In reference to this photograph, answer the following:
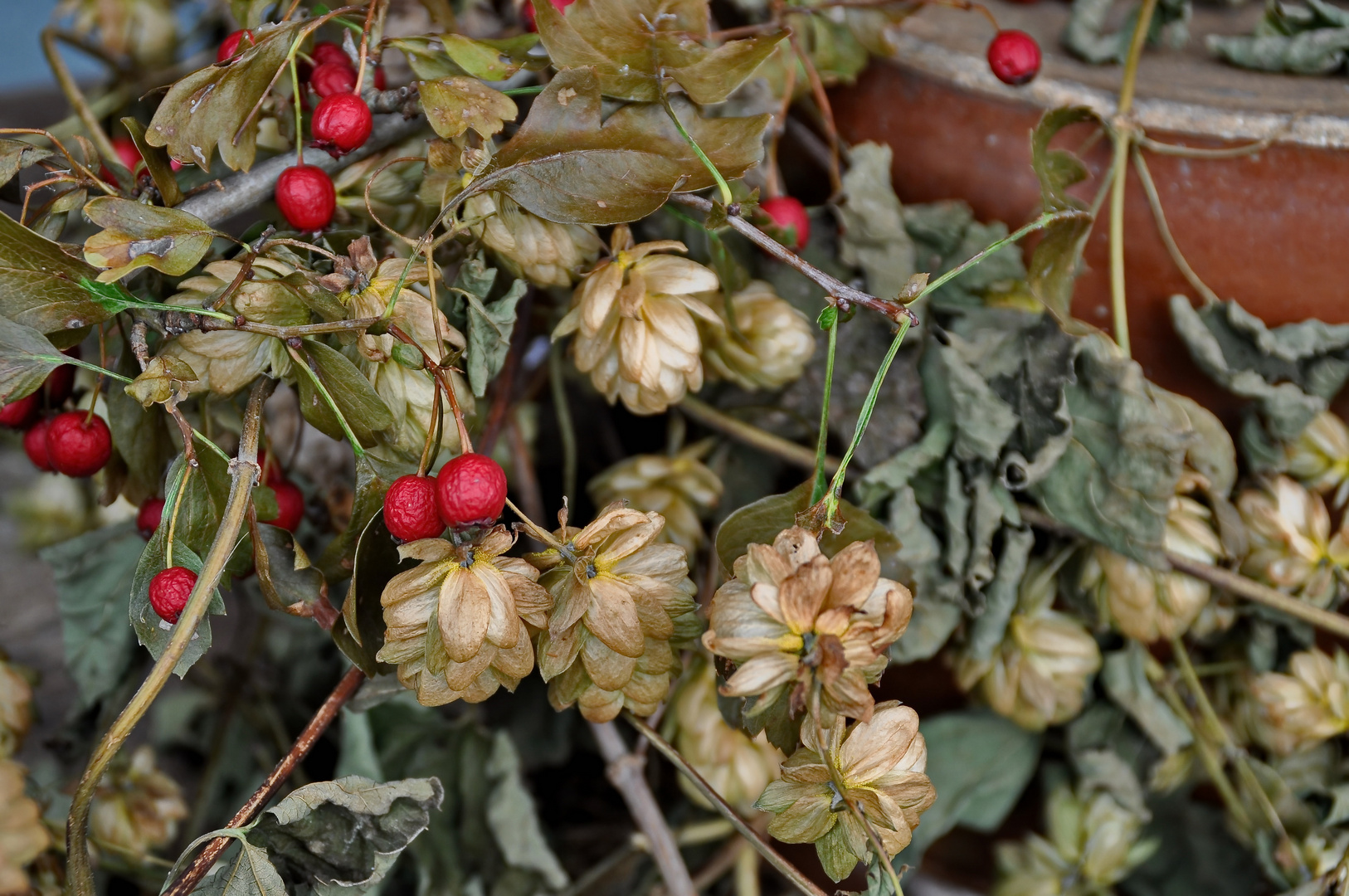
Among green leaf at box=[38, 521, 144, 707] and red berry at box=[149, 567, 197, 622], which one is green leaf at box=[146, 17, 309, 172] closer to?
red berry at box=[149, 567, 197, 622]

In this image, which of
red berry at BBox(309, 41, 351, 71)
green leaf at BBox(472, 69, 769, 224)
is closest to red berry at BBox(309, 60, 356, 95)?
red berry at BBox(309, 41, 351, 71)

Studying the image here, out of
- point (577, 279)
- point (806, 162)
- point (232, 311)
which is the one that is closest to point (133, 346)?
point (232, 311)

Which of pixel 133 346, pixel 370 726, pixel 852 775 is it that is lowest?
pixel 370 726

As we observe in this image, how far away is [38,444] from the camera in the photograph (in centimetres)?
45

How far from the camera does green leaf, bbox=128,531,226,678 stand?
37cm

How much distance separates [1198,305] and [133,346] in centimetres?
50

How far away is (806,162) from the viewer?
2.06 ft

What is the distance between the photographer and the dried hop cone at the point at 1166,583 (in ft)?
1.67

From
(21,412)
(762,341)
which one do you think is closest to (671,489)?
(762,341)

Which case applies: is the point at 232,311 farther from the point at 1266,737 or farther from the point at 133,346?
the point at 1266,737

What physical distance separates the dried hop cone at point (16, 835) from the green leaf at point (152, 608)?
79mm

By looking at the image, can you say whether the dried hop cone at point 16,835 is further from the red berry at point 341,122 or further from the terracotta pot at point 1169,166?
the terracotta pot at point 1169,166

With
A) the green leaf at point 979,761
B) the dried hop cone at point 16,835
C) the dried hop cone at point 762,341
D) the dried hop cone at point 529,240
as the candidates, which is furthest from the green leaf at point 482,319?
the green leaf at point 979,761

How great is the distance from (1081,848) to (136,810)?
1.75 ft
